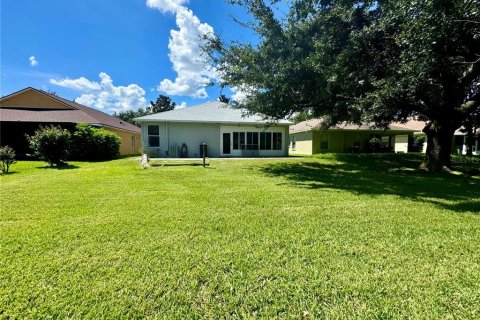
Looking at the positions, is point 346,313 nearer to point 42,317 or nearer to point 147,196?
point 42,317

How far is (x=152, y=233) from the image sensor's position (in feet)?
12.3

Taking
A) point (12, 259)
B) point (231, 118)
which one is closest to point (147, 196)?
point (12, 259)

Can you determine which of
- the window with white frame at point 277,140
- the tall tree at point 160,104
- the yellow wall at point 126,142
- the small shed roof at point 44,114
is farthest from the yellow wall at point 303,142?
the tall tree at point 160,104

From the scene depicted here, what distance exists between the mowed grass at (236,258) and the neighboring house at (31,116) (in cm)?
1520

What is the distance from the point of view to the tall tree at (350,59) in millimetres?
7355

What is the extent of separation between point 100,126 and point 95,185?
45.0 feet

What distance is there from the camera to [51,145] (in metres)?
11.9

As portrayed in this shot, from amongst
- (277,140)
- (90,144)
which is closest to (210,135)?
(277,140)

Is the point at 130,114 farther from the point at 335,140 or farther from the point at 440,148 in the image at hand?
the point at 440,148

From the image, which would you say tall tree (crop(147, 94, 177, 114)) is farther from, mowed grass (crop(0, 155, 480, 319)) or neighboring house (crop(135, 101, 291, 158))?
mowed grass (crop(0, 155, 480, 319))

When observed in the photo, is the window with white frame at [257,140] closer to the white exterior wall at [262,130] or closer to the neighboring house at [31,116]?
the white exterior wall at [262,130]

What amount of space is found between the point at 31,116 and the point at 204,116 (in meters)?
13.4

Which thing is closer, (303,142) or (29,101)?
(29,101)

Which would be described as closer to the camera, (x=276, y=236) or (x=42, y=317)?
(x=42, y=317)
